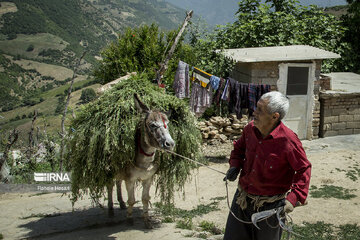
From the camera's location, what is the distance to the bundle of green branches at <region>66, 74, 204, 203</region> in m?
4.56

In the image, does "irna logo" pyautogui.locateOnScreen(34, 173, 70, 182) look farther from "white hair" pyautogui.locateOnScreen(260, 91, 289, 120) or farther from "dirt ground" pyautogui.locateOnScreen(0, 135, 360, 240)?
"white hair" pyautogui.locateOnScreen(260, 91, 289, 120)

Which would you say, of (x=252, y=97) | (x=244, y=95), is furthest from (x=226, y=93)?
(x=252, y=97)

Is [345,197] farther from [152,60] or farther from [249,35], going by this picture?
[249,35]

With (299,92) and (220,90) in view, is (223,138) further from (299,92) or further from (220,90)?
(299,92)

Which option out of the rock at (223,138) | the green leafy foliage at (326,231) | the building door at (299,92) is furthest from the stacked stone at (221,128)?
the green leafy foliage at (326,231)

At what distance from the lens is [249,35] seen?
48.9ft

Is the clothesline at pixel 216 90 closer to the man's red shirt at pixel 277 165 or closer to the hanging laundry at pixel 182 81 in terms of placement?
the hanging laundry at pixel 182 81

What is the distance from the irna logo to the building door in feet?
22.1

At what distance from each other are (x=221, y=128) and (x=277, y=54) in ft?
9.60

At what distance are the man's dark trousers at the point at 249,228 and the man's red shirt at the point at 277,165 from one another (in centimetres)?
22

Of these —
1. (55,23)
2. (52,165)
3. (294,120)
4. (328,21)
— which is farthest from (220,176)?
(55,23)

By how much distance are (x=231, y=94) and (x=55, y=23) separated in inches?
4641

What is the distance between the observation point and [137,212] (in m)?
6.19

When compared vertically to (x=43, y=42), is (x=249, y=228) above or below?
below
